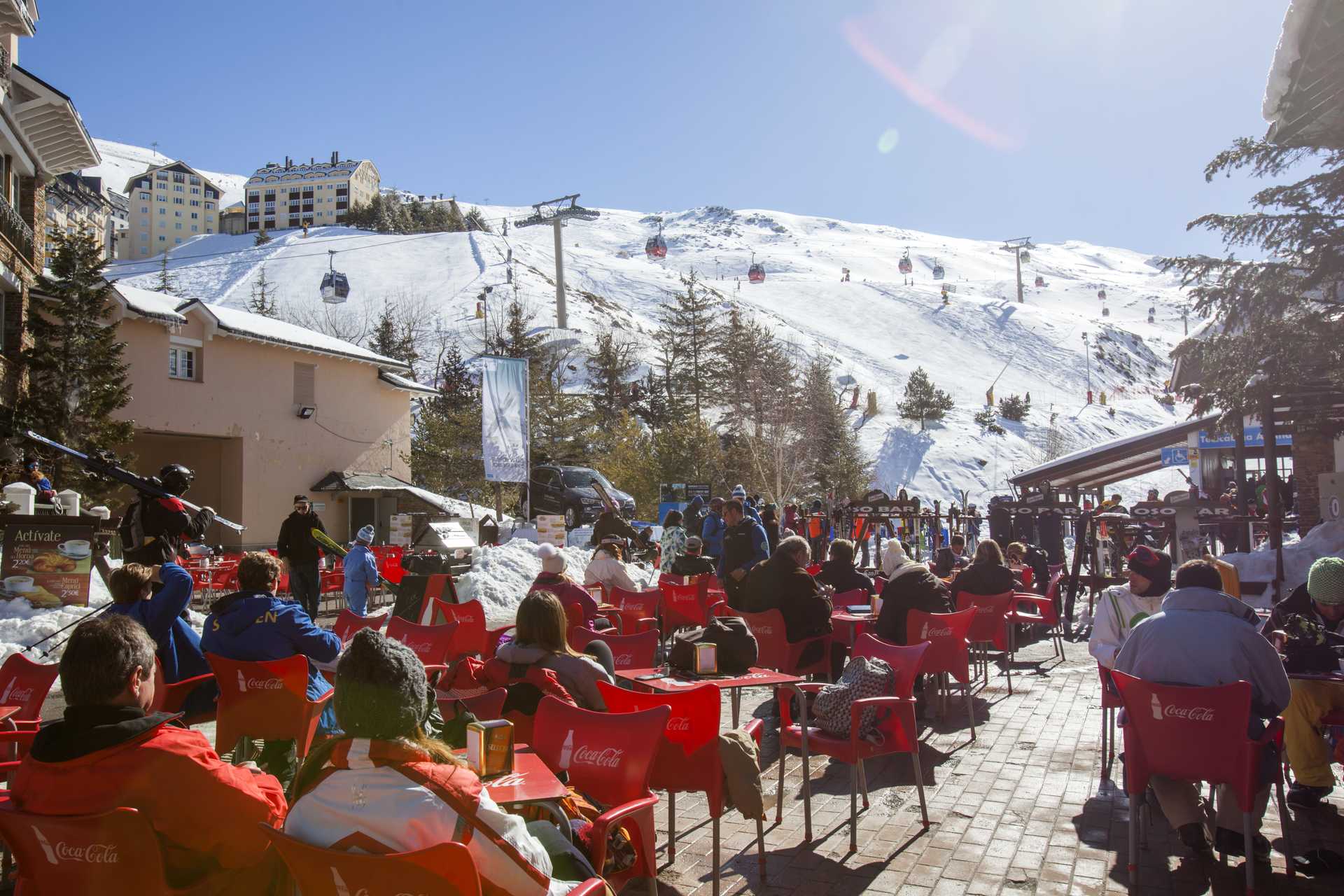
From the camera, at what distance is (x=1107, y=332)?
101438 millimetres

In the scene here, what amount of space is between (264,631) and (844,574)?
580cm

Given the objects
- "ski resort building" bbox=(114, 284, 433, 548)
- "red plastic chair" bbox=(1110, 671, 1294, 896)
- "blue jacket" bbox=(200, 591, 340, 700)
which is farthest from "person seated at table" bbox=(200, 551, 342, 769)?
"ski resort building" bbox=(114, 284, 433, 548)

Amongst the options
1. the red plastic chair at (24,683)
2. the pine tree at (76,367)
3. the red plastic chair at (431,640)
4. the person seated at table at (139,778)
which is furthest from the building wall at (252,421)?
the person seated at table at (139,778)

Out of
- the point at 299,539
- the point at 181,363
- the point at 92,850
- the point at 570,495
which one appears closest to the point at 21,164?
the point at 181,363

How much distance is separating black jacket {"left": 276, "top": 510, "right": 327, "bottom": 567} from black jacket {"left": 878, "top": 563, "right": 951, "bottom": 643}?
6317 mm

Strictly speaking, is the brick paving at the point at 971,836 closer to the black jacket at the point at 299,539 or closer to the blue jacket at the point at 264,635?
the blue jacket at the point at 264,635

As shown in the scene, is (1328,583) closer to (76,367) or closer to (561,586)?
(561,586)

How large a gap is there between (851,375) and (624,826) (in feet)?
235

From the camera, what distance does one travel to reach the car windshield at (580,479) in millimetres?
30875

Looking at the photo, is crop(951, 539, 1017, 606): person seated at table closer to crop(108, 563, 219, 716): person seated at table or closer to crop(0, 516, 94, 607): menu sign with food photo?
crop(108, 563, 219, 716): person seated at table

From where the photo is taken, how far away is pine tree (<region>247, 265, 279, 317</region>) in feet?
206

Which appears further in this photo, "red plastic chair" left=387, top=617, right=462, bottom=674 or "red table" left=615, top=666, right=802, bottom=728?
"red plastic chair" left=387, top=617, right=462, bottom=674

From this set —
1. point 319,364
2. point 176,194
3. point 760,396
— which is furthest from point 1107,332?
point 176,194

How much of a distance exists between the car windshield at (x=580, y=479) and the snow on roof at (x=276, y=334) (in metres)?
6.36
